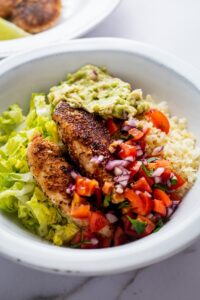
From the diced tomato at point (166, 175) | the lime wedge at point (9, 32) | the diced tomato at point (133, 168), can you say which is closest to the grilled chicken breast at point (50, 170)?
the diced tomato at point (133, 168)

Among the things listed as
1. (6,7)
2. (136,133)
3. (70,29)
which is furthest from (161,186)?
(6,7)

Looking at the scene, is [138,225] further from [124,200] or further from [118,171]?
[118,171]

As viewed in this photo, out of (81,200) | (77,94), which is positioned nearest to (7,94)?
(77,94)

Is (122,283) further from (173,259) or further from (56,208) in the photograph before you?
(56,208)

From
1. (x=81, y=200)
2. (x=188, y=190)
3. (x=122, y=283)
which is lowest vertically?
(x=122, y=283)

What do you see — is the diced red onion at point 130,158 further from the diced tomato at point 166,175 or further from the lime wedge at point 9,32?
the lime wedge at point 9,32
